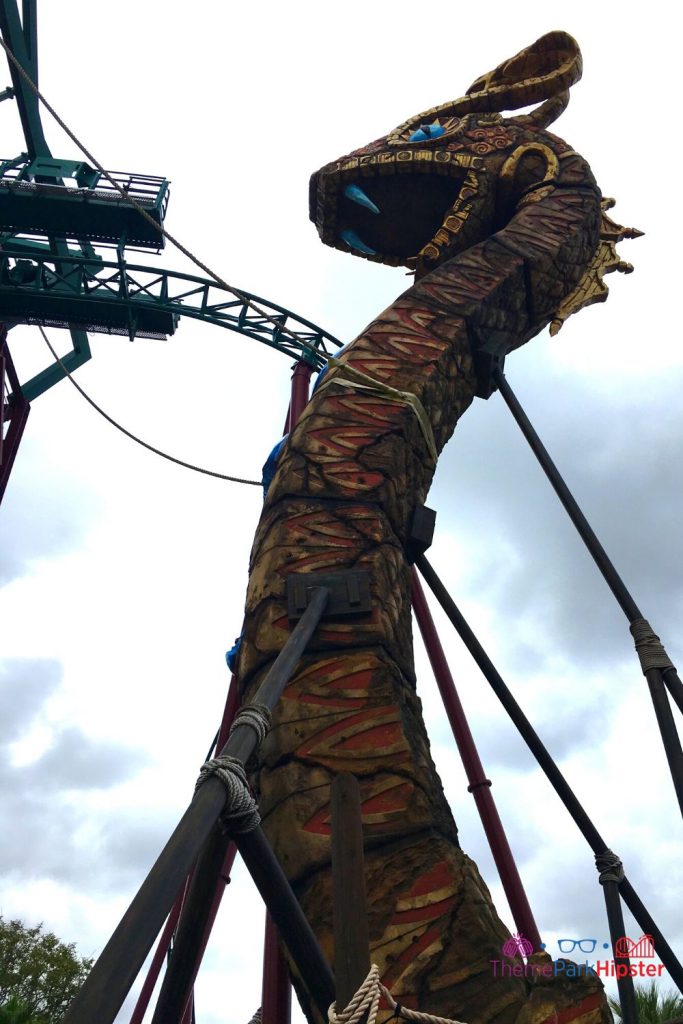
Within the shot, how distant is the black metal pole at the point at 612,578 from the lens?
3.05m

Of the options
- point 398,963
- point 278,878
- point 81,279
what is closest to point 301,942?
point 278,878

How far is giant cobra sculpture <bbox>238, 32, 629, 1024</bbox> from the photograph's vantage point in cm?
244

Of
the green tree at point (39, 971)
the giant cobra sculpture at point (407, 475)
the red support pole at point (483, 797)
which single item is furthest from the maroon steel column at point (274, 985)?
the green tree at point (39, 971)

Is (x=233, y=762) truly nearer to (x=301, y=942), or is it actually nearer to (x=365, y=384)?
(x=301, y=942)

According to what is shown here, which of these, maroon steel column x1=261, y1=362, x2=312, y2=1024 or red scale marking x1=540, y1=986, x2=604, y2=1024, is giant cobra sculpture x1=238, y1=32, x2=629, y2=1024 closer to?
red scale marking x1=540, y1=986, x2=604, y2=1024

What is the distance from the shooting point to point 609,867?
382 cm

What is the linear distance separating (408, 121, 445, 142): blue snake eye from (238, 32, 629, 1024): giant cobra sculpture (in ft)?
0.04

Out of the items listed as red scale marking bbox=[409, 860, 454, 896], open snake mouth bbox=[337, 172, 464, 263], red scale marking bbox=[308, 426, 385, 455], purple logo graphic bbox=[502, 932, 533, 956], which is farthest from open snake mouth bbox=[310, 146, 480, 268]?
purple logo graphic bbox=[502, 932, 533, 956]

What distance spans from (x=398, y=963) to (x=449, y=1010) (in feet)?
0.53

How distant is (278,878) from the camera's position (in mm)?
2135

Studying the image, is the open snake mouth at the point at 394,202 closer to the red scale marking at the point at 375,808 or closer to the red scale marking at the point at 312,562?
the red scale marking at the point at 312,562

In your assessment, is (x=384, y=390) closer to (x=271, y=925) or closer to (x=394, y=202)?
(x=394, y=202)

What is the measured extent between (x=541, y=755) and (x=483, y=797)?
1.02 metres

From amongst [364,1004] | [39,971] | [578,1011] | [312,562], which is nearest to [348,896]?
[364,1004]
